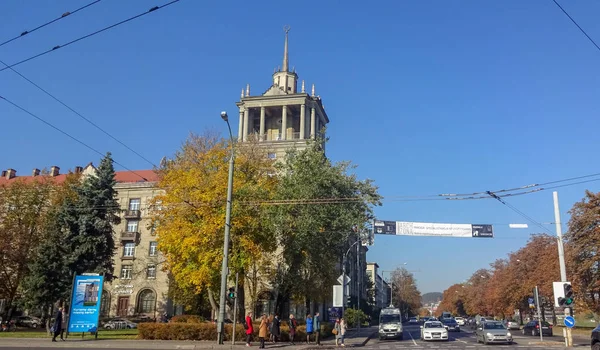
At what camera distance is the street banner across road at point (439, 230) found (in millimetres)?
30578

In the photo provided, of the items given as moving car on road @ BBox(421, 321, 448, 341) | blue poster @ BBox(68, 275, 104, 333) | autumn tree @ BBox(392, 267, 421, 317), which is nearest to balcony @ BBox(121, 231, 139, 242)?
blue poster @ BBox(68, 275, 104, 333)

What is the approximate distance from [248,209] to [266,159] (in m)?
7.80

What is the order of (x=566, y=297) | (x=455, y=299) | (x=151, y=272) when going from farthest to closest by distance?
(x=455, y=299), (x=151, y=272), (x=566, y=297)

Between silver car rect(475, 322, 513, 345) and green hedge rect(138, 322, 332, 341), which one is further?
silver car rect(475, 322, 513, 345)

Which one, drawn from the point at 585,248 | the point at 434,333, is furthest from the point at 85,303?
the point at 585,248

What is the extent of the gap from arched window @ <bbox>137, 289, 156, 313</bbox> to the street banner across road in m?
34.8

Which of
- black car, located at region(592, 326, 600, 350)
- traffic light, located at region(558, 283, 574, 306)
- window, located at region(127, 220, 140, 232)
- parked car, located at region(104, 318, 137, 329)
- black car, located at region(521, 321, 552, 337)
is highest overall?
window, located at region(127, 220, 140, 232)

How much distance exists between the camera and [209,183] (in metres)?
32.0

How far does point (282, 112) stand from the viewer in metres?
61.3

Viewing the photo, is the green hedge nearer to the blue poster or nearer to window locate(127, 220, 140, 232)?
the blue poster

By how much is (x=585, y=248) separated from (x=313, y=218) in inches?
1019

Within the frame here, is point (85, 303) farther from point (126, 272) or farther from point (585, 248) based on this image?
point (585, 248)

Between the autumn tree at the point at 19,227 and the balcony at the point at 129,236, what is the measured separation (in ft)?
40.6

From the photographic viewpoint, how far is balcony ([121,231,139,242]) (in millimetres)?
56500
